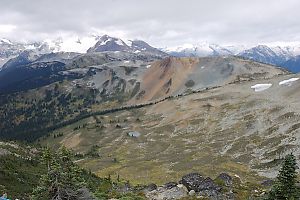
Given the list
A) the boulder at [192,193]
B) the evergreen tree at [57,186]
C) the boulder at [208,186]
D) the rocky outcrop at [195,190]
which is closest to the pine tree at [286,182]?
the rocky outcrop at [195,190]

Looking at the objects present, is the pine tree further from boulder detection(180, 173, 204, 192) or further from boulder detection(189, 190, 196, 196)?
boulder detection(180, 173, 204, 192)

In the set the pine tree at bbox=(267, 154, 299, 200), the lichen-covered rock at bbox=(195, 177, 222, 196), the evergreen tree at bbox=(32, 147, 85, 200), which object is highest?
the evergreen tree at bbox=(32, 147, 85, 200)

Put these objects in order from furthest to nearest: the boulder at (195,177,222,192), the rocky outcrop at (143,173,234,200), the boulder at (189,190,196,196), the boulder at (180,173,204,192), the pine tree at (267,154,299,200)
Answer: the boulder at (180,173,204,192) → the boulder at (189,190,196,196) → the boulder at (195,177,222,192) → the rocky outcrop at (143,173,234,200) → the pine tree at (267,154,299,200)

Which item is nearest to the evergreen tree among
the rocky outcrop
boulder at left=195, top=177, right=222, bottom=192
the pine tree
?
the pine tree

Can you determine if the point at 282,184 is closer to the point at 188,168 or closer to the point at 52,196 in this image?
the point at 52,196

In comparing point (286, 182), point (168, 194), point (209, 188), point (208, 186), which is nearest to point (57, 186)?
point (286, 182)

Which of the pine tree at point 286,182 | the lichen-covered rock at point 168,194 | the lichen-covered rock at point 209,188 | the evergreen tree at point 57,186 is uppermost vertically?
the evergreen tree at point 57,186

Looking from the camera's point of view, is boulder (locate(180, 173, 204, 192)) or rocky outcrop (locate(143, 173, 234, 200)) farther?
boulder (locate(180, 173, 204, 192))

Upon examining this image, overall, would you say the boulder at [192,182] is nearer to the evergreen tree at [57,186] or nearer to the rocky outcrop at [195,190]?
the rocky outcrop at [195,190]

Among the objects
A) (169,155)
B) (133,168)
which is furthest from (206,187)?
(169,155)

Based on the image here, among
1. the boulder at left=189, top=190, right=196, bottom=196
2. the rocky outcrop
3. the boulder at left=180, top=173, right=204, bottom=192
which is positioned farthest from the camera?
the boulder at left=180, top=173, right=204, bottom=192

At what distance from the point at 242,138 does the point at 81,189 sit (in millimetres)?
154946

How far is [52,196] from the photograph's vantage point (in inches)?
1403

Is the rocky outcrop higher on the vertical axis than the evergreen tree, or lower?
lower
